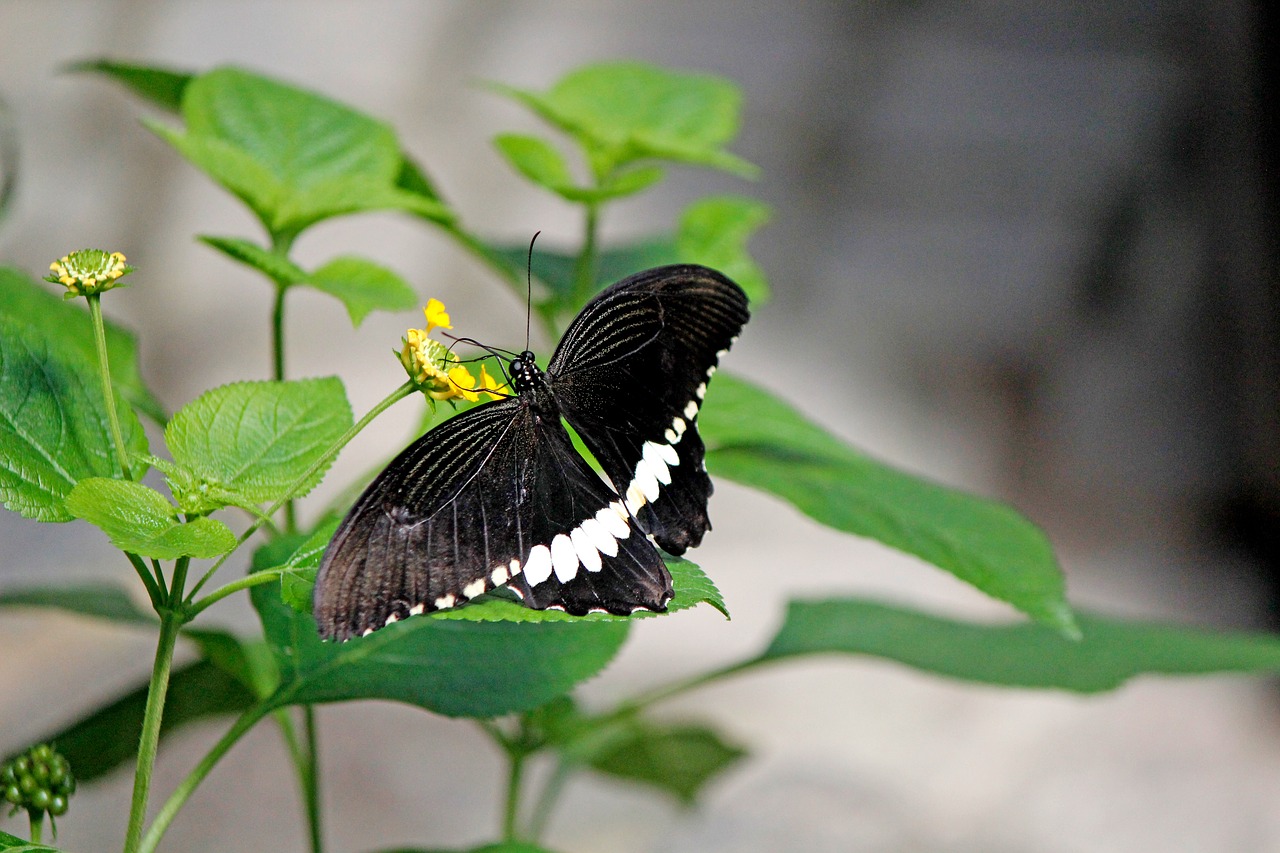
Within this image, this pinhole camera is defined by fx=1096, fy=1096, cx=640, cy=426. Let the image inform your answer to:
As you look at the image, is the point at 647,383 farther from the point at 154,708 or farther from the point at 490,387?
the point at 154,708

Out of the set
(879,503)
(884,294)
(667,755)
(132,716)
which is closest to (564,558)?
(879,503)

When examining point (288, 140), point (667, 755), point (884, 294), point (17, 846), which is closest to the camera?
point (17, 846)

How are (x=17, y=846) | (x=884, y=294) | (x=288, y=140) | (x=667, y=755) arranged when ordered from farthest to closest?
1. (x=884, y=294)
2. (x=667, y=755)
3. (x=288, y=140)
4. (x=17, y=846)

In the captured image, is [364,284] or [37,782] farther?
[364,284]

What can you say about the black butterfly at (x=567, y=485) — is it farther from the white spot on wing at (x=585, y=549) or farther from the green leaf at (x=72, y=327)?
the green leaf at (x=72, y=327)

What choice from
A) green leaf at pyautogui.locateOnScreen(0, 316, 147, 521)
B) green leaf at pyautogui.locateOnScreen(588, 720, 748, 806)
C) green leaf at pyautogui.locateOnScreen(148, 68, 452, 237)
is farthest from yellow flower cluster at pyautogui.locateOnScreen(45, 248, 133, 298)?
green leaf at pyautogui.locateOnScreen(588, 720, 748, 806)

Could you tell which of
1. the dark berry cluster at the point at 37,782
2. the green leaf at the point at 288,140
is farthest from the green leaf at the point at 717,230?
the dark berry cluster at the point at 37,782

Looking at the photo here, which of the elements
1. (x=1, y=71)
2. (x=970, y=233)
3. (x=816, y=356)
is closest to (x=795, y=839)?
(x=816, y=356)
